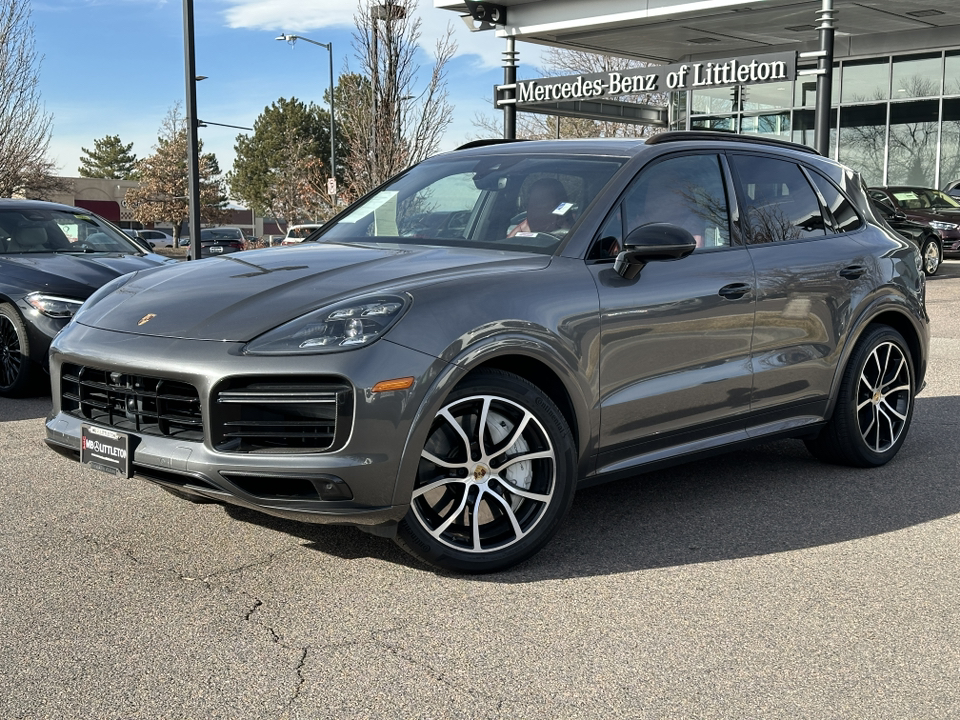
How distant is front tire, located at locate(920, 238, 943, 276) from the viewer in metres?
21.2

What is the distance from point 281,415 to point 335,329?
1.19 feet

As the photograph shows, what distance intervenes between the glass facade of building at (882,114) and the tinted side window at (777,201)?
1047 inches

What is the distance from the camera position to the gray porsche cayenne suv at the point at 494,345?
3.88 meters

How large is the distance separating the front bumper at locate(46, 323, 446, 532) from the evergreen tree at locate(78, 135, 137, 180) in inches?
4499

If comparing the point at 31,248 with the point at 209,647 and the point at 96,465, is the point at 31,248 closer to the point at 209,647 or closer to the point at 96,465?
the point at 96,465

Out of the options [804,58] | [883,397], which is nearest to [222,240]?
[804,58]

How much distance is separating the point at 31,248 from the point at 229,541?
226 inches

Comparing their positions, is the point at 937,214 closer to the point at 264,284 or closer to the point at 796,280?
the point at 796,280

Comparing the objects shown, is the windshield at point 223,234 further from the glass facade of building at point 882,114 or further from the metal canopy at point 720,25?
the glass facade of building at point 882,114

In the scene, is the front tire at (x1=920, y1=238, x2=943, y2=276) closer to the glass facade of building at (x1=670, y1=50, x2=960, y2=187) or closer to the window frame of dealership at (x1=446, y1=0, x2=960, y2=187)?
the window frame of dealership at (x1=446, y1=0, x2=960, y2=187)

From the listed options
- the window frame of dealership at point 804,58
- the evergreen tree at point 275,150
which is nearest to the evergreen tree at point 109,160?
the evergreen tree at point 275,150

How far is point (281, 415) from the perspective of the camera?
12.8 feet

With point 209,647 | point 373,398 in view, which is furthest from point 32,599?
point 373,398

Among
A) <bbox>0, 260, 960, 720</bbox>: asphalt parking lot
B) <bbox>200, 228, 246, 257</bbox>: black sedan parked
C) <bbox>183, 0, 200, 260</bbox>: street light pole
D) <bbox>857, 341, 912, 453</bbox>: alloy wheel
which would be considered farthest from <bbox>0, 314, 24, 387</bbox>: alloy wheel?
<bbox>200, 228, 246, 257</bbox>: black sedan parked
